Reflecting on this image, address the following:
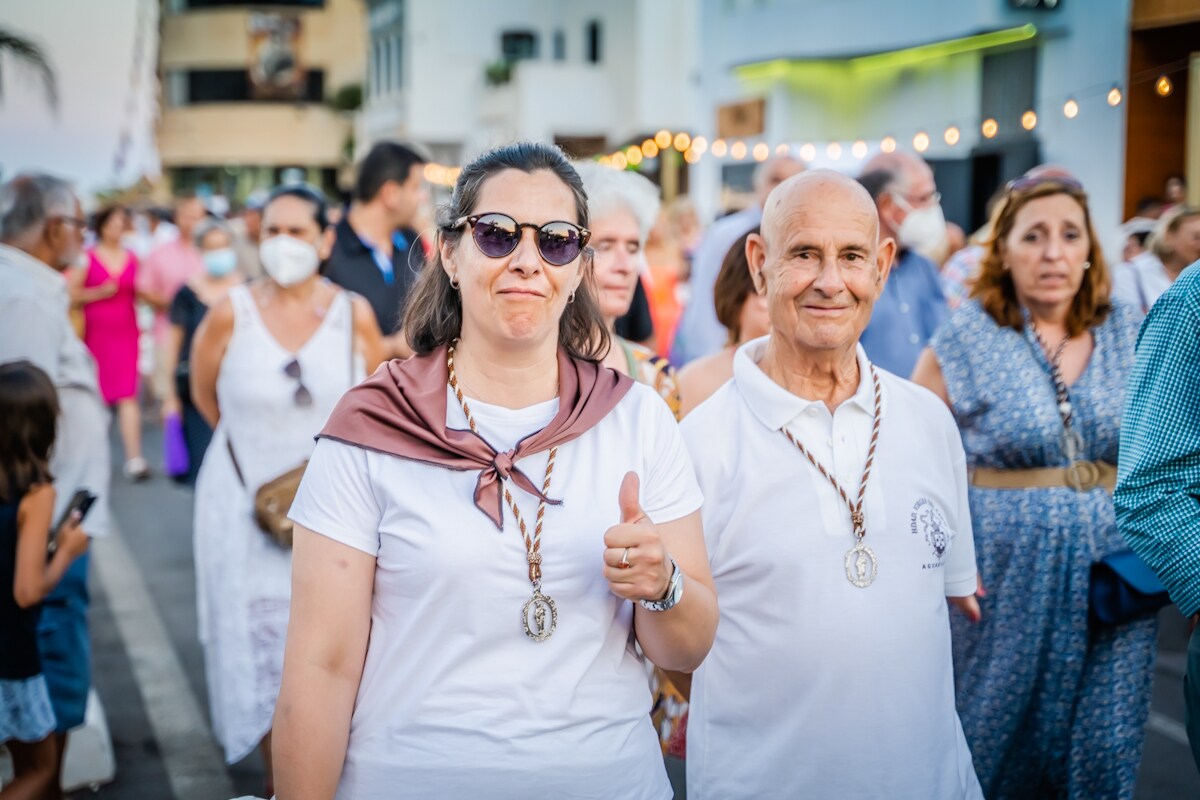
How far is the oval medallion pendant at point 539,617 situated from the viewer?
2420 mm

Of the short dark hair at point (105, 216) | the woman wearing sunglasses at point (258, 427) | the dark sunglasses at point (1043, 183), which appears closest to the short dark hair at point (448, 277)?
the dark sunglasses at point (1043, 183)

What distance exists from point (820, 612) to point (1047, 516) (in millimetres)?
1322

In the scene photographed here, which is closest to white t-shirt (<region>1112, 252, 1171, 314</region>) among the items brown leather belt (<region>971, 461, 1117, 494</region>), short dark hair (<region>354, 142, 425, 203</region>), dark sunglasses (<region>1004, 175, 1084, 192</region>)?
dark sunglasses (<region>1004, 175, 1084, 192</region>)

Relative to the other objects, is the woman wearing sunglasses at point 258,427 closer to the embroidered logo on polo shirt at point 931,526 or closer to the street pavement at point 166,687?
the street pavement at point 166,687

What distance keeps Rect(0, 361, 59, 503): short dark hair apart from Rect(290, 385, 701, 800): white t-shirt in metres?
2.18

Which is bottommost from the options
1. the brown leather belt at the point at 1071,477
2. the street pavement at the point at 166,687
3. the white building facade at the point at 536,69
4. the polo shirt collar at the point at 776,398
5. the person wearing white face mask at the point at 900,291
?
the street pavement at the point at 166,687

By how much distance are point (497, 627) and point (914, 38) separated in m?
20.3

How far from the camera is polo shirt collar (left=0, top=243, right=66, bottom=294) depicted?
15.9 feet

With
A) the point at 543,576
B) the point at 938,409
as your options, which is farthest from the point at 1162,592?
the point at 543,576

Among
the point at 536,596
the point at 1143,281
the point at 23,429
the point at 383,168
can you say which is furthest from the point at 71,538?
the point at 1143,281

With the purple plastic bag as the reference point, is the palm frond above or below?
above

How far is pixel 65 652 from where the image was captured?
175 inches

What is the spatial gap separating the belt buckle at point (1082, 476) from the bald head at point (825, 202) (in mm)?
1278

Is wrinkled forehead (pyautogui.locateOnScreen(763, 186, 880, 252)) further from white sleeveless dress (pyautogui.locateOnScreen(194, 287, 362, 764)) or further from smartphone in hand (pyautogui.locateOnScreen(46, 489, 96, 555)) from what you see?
smartphone in hand (pyautogui.locateOnScreen(46, 489, 96, 555))
